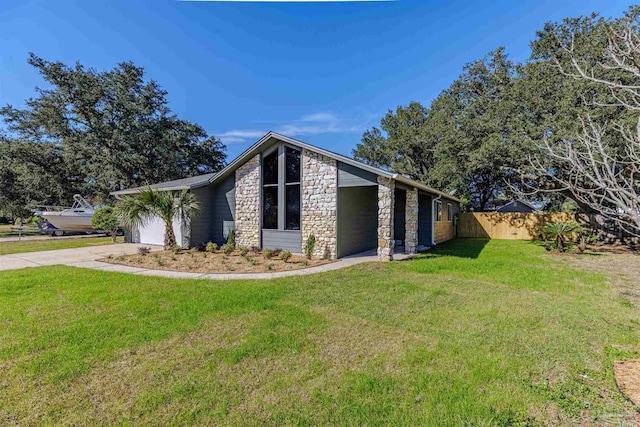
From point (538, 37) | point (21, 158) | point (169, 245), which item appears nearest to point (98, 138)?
point (21, 158)

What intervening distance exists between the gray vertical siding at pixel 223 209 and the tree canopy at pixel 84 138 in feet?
37.4

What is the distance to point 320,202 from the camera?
32.5 feet

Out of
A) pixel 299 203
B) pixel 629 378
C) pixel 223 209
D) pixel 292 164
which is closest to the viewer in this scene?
pixel 629 378

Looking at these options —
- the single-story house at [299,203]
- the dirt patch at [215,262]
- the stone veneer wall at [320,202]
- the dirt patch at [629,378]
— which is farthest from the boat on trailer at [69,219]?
the dirt patch at [629,378]

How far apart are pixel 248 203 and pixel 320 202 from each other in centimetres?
327

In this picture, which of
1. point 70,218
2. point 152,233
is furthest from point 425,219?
point 70,218

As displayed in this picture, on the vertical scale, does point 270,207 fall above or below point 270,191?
below

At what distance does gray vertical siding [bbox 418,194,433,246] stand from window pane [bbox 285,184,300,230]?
6.38 metres

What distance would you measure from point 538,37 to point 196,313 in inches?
814

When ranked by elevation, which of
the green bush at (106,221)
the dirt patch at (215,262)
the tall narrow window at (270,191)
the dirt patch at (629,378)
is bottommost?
the dirt patch at (629,378)

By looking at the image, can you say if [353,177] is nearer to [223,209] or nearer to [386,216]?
[386,216]

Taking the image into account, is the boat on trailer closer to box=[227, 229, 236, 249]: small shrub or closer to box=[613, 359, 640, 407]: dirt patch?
box=[227, 229, 236, 249]: small shrub

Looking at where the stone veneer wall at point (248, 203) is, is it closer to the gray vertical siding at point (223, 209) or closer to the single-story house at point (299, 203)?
the single-story house at point (299, 203)

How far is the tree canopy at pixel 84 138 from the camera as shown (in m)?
19.6
